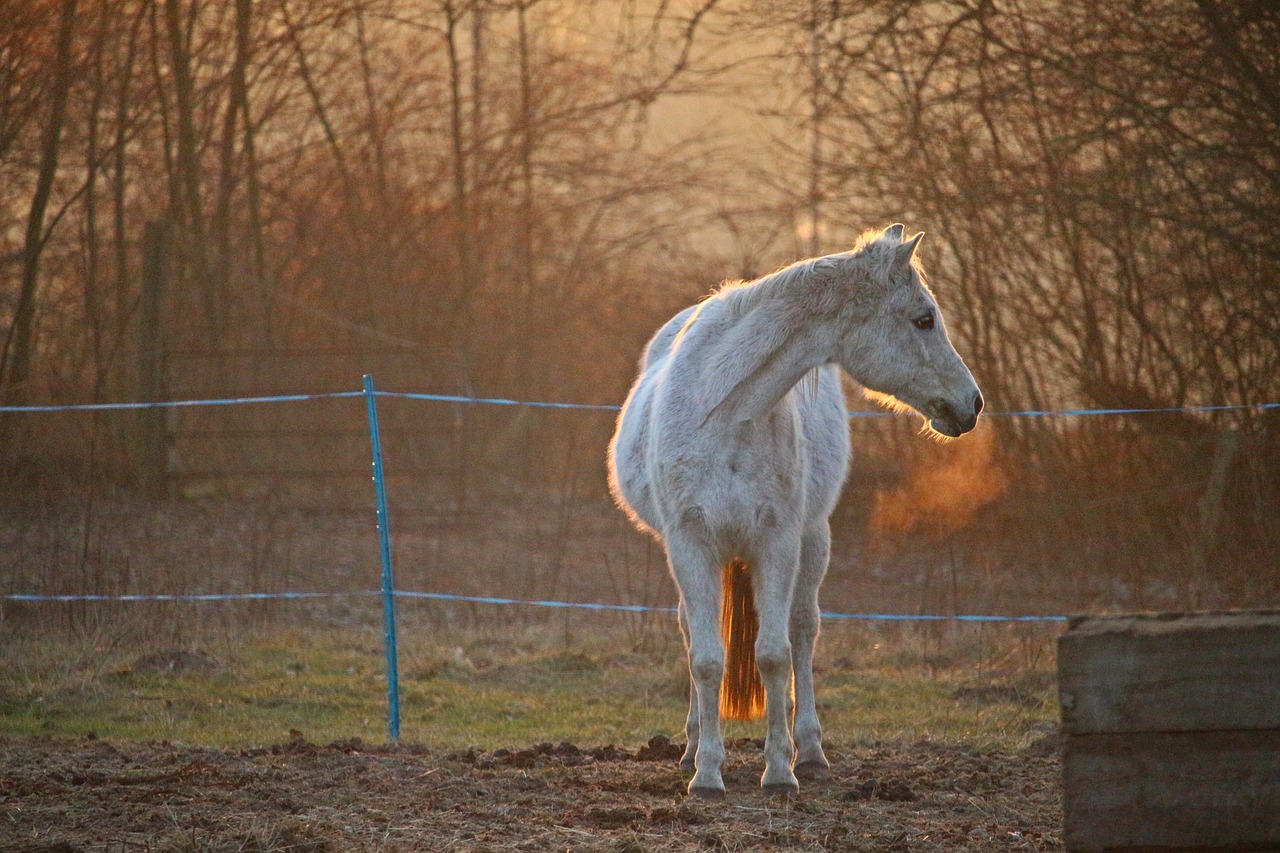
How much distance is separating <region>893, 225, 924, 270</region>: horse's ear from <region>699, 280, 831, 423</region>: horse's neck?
0.38 m

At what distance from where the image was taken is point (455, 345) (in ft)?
56.4

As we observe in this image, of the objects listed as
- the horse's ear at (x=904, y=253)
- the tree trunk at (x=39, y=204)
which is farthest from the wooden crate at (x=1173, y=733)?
the tree trunk at (x=39, y=204)

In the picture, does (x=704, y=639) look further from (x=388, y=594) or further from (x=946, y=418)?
(x=388, y=594)

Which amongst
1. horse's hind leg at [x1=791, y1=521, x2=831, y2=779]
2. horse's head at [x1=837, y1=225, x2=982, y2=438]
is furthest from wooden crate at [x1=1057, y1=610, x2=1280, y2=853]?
horse's hind leg at [x1=791, y1=521, x2=831, y2=779]

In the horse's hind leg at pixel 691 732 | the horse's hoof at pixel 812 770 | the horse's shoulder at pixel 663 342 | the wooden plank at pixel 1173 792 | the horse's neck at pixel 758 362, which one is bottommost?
the horse's hoof at pixel 812 770

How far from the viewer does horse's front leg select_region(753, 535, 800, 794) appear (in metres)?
4.58

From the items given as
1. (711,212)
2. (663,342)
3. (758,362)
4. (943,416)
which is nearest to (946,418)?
(943,416)

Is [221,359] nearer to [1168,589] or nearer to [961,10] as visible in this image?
[961,10]

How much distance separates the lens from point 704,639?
462 centimetres

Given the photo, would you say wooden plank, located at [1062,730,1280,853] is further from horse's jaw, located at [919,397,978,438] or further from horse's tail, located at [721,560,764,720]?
horse's tail, located at [721,560,764,720]

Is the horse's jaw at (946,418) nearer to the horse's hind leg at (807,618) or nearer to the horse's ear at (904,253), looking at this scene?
the horse's ear at (904,253)

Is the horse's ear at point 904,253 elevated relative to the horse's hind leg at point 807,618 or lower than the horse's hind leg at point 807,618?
elevated

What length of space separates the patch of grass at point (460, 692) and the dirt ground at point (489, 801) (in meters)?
0.57

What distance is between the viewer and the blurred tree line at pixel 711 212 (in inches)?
376
